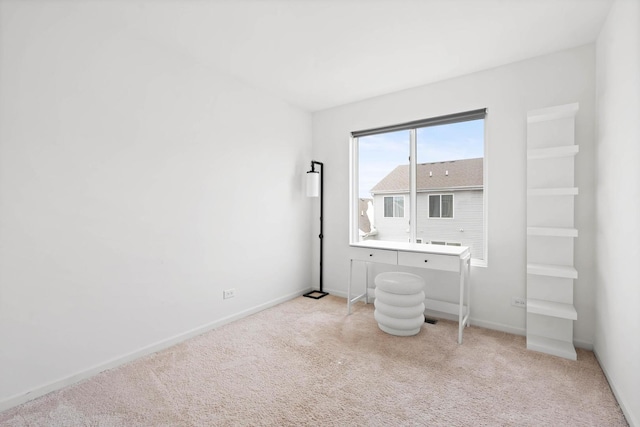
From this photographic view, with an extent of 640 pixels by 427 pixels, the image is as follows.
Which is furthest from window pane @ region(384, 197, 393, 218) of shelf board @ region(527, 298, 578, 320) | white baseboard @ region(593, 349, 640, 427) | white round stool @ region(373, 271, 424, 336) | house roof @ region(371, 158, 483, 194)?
white baseboard @ region(593, 349, 640, 427)

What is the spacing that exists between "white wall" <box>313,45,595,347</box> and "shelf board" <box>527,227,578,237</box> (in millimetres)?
233

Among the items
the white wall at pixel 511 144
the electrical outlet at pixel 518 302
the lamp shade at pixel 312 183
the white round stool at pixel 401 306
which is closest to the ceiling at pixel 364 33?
the white wall at pixel 511 144

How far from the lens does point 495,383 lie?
1971mm

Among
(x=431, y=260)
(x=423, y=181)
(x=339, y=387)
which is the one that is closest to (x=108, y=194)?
(x=339, y=387)

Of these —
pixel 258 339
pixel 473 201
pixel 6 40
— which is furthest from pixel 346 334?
pixel 6 40

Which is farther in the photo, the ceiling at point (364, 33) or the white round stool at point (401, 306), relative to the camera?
the white round stool at point (401, 306)

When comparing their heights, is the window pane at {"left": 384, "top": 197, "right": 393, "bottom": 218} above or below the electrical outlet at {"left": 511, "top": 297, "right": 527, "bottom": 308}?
above

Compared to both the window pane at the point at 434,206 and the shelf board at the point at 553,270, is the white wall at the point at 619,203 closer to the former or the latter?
the shelf board at the point at 553,270

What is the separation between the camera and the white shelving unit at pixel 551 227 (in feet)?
7.68

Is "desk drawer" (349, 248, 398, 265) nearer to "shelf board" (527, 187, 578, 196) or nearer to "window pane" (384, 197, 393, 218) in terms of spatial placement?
"window pane" (384, 197, 393, 218)

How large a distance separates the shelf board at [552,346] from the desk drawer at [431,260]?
0.80 meters

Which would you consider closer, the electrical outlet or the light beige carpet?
the light beige carpet

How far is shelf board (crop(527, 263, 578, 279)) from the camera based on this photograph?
2.26 meters

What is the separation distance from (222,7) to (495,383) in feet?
10.2
